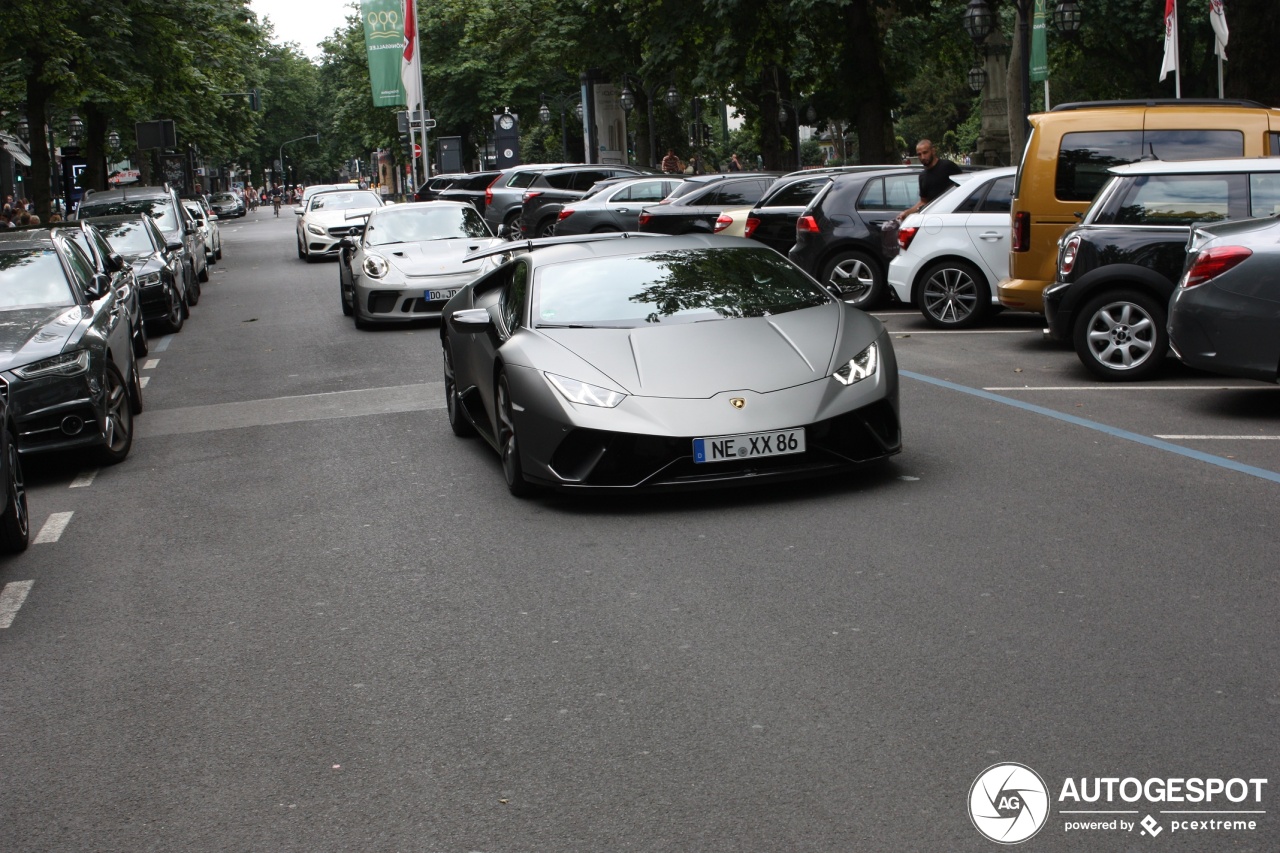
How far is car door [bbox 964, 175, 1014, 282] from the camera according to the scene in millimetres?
14852

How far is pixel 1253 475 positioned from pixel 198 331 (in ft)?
50.0

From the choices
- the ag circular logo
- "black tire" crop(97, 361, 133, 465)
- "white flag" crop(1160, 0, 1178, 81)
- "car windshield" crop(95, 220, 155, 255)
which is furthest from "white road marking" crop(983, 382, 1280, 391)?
"white flag" crop(1160, 0, 1178, 81)

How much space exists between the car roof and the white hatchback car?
131 inches

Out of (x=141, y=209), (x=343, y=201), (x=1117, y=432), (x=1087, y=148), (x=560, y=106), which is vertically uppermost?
(x=560, y=106)

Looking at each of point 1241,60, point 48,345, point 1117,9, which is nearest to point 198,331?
point 48,345

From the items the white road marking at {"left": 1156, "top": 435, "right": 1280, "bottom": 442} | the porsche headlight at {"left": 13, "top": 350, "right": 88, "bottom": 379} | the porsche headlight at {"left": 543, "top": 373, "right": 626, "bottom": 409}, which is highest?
the porsche headlight at {"left": 13, "top": 350, "right": 88, "bottom": 379}

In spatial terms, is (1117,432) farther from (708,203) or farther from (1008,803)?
(708,203)

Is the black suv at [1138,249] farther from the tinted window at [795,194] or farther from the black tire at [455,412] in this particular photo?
the tinted window at [795,194]

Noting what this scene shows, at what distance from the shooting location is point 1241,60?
1762 centimetres

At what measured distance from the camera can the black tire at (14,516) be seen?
24.9ft

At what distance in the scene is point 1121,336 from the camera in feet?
37.8

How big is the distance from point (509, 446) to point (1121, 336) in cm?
552
